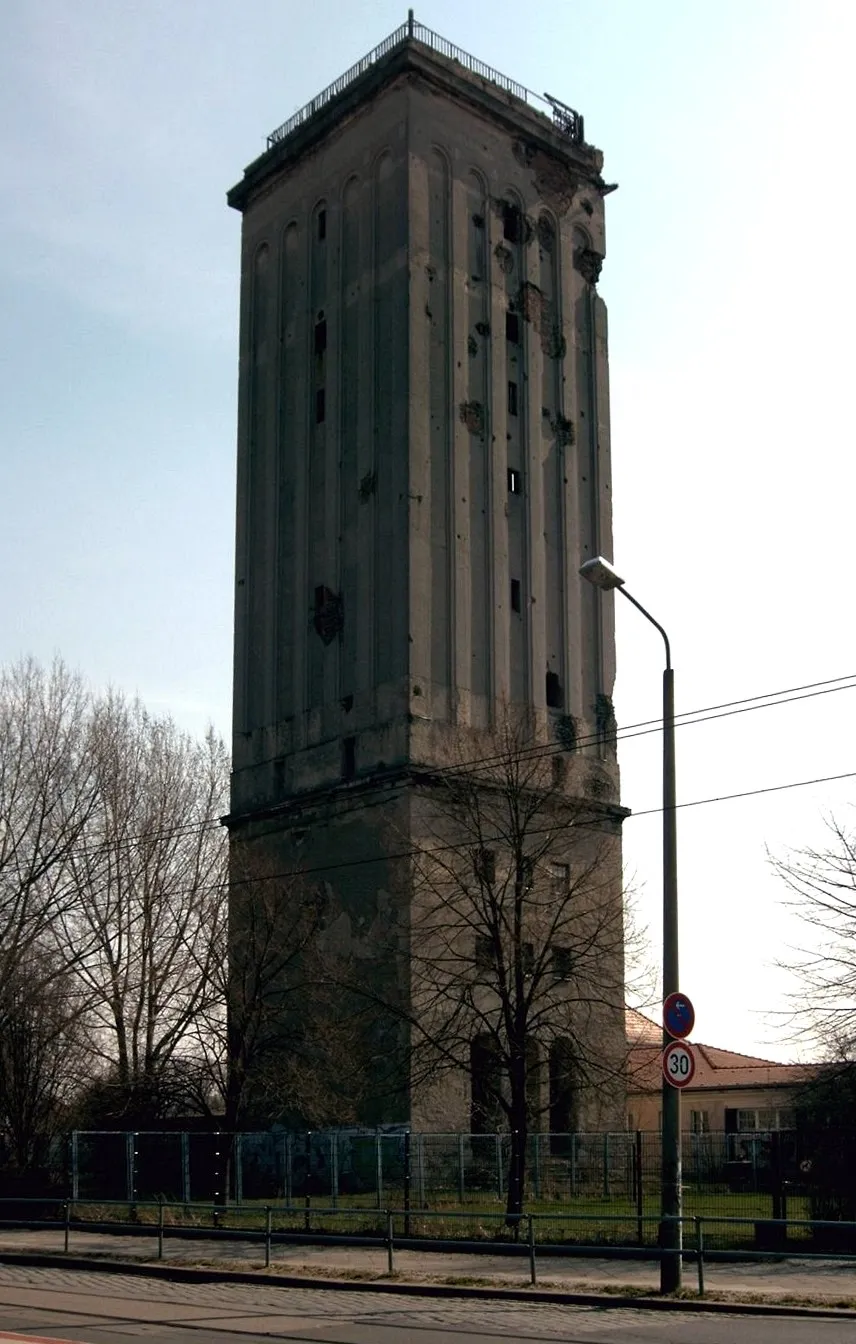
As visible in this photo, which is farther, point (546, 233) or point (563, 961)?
point (546, 233)

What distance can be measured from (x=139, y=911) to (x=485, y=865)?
15.1 metres

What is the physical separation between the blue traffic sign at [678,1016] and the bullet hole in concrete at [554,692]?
3043cm

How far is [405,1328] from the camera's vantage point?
623 inches

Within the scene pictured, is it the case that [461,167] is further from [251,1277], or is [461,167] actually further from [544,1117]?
[251,1277]

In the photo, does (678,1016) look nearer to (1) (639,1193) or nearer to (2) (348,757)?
(1) (639,1193)

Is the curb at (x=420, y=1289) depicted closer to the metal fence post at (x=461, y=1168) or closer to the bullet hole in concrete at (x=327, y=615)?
the metal fence post at (x=461, y=1168)

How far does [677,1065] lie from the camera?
19.4 m

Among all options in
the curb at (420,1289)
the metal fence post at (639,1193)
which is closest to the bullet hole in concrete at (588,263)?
the metal fence post at (639,1193)

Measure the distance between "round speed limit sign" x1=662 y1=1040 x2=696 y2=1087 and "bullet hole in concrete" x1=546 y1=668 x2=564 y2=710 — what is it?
30670 millimetres

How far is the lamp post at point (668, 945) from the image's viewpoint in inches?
749

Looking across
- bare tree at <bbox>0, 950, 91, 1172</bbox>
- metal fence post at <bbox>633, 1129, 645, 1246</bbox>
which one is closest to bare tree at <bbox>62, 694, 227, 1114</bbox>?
bare tree at <bbox>0, 950, 91, 1172</bbox>

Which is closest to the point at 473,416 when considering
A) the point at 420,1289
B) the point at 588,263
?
the point at 588,263

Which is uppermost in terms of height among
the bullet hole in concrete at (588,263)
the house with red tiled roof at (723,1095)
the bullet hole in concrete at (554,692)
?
the bullet hole in concrete at (588,263)

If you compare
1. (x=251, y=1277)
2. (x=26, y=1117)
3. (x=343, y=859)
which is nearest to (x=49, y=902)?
(x=26, y=1117)
